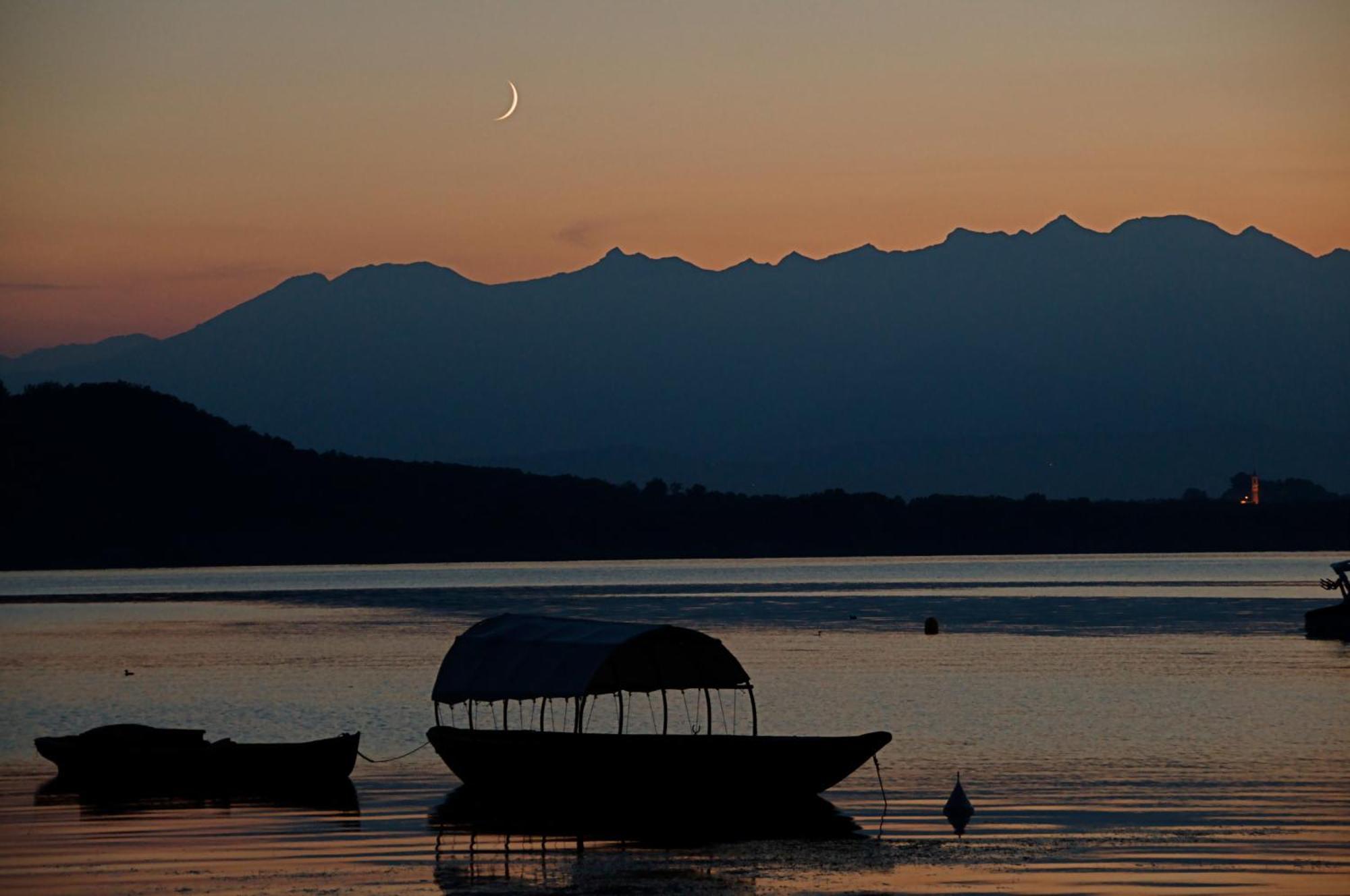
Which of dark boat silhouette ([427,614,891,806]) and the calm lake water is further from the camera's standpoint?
dark boat silhouette ([427,614,891,806])

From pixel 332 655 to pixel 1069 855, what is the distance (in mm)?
65327

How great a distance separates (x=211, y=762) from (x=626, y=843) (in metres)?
12.8

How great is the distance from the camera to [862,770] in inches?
1796

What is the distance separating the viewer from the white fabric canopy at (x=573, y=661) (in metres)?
40.0

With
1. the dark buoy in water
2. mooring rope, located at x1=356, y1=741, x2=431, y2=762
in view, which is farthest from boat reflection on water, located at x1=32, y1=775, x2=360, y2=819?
the dark buoy in water

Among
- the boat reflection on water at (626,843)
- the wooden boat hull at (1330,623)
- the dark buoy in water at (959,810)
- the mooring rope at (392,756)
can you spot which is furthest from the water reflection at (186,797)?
the wooden boat hull at (1330,623)

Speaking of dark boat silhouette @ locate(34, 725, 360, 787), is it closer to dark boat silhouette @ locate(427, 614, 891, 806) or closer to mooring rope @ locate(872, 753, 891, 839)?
dark boat silhouette @ locate(427, 614, 891, 806)

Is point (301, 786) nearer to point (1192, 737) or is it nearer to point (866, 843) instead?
point (866, 843)

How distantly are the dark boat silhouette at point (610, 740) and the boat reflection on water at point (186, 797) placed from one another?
2.85m

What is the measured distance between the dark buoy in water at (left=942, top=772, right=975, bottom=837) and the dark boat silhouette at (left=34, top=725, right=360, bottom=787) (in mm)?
14920

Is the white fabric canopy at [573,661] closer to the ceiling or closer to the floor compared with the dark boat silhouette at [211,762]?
closer to the ceiling

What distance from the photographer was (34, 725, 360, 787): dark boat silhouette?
1736 inches

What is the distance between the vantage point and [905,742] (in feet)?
170

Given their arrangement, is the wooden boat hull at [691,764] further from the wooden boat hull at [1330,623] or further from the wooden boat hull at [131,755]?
the wooden boat hull at [1330,623]
